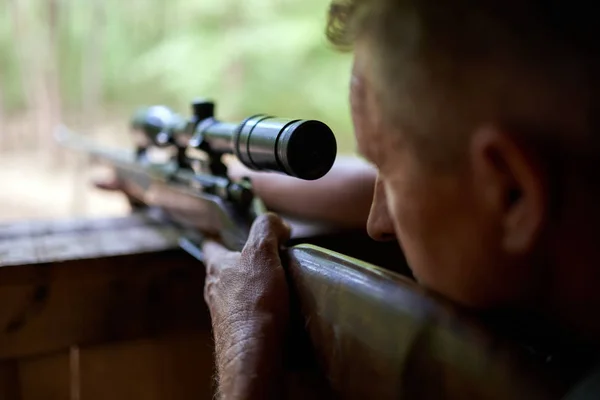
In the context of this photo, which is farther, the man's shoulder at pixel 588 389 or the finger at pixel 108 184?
the finger at pixel 108 184

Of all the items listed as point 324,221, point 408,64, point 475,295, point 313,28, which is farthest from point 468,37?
point 313,28

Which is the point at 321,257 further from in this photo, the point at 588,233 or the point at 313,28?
the point at 313,28

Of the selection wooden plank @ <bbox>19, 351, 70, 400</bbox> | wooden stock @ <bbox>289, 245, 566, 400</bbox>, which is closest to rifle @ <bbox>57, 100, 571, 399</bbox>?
wooden stock @ <bbox>289, 245, 566, 400</bbox>

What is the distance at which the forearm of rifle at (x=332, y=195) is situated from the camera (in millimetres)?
831

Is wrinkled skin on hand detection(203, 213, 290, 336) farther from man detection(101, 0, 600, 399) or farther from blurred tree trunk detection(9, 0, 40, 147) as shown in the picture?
blurred tree trunk detection(9, 0, 40, 147)

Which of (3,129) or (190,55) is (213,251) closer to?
(190,55)

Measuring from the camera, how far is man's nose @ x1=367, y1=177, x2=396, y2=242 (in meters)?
0.51

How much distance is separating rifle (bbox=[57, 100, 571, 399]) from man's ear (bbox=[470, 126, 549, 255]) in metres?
0.06

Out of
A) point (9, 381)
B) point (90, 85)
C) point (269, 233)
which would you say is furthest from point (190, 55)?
point (269, 233)

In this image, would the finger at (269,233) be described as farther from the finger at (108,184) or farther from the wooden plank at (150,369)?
the finger at (108,184)

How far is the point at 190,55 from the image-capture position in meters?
2.48

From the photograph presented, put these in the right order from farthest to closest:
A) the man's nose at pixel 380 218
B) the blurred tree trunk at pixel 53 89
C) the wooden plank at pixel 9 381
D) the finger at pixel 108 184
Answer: the blurred tree trunk at pixel 53 89 < the finger at pixel 108 184 < the wooden plank at pixel 9 381 < the man's nose at pixel 380 218

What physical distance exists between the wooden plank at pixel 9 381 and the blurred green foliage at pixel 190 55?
5.00ft

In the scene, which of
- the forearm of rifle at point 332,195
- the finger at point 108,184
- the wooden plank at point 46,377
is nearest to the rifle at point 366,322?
the forearm of rifle at point 332,195
